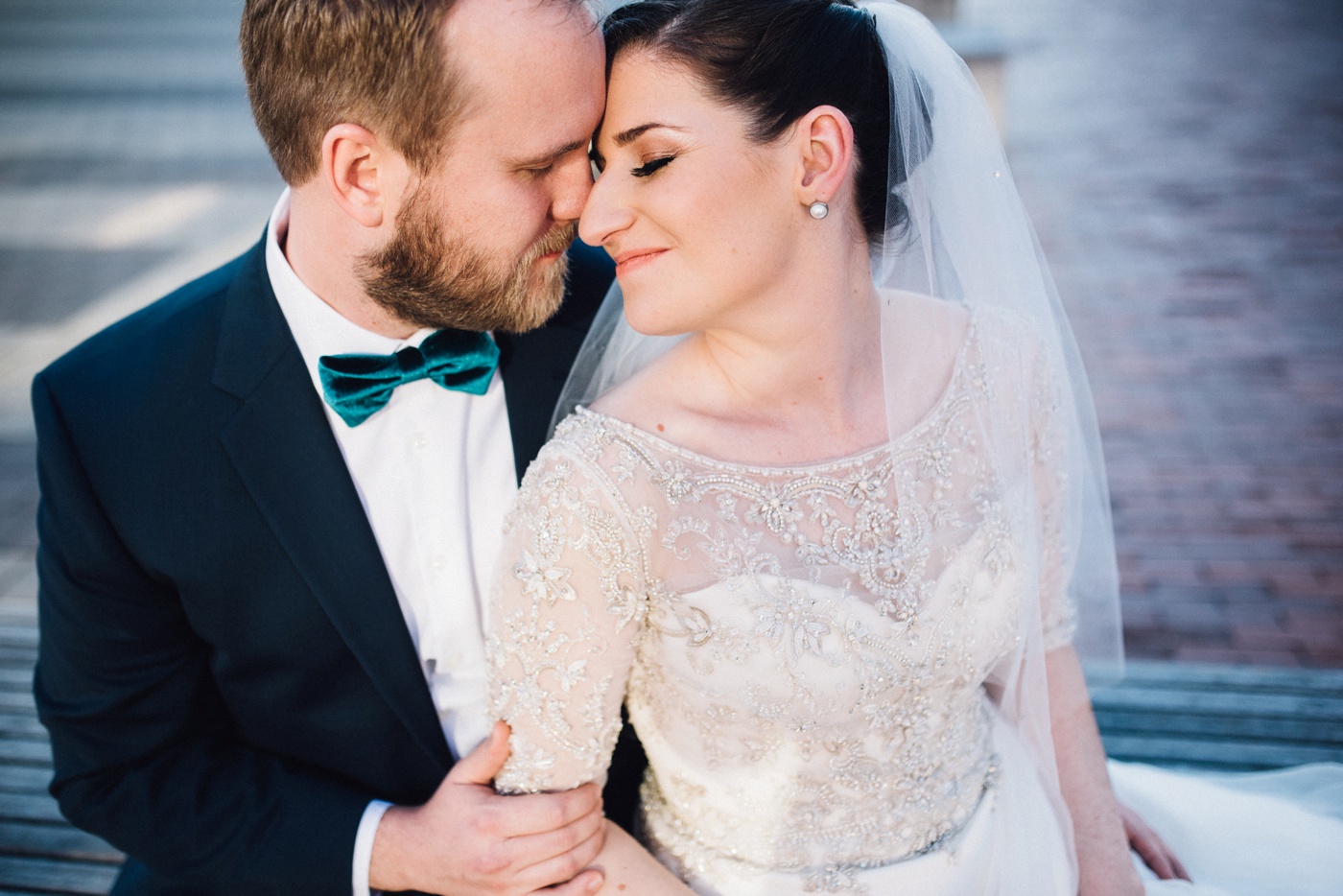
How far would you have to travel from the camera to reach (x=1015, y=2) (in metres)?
13.9

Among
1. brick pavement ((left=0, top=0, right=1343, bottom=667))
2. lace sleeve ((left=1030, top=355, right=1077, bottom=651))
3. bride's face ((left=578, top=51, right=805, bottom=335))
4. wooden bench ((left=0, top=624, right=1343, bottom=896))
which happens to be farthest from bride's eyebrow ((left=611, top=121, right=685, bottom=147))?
brick pavement ((left=0, top=0, right=1343, bottom=667))

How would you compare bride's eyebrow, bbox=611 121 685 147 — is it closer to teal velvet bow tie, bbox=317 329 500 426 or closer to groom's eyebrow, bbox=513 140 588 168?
groom's eyebrow, bbox=513 140 588 168

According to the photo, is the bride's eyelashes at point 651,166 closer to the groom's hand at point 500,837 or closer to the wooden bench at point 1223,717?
the groom's hand at point 500,837

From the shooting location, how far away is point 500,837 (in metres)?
1.92

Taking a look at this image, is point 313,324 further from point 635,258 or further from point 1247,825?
point 1247,825

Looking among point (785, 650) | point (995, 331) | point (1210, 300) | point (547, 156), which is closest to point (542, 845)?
point (785, 650)

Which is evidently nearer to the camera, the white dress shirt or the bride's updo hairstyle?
the bride's updo hairstyle

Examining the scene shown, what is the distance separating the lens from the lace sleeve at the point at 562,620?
6.10 ft

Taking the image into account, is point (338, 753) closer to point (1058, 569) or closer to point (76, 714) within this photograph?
point (76, 714)

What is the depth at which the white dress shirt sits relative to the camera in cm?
222

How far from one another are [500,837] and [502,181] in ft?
3.91

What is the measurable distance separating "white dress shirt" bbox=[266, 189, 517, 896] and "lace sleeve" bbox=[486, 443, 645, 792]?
0.30m

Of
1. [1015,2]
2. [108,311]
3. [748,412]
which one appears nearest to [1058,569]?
[748,412]

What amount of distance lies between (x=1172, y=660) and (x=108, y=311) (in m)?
6.08
